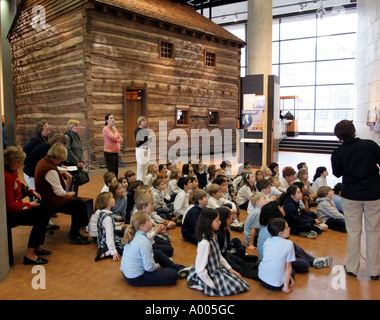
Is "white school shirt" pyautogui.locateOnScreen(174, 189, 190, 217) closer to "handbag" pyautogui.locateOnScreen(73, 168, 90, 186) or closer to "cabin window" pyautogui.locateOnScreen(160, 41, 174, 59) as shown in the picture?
"handbag" pyautogui.locateOnScreen(73, 168, 90, 186)

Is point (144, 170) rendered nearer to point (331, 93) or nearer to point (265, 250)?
point (265, 250)

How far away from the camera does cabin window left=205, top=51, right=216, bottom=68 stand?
19812 mm

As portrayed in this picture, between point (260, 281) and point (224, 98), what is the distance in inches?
682

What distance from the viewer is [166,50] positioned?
689 inches

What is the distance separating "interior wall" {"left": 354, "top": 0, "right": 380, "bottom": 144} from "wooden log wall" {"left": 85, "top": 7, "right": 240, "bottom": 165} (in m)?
7.65

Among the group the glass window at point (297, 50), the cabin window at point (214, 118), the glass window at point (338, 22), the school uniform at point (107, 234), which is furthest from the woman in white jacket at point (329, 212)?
the glass window at point (297, 50)

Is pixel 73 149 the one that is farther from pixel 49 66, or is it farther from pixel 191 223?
pixel 49 66

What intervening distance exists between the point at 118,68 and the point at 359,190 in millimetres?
12275

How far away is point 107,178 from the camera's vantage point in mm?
6891

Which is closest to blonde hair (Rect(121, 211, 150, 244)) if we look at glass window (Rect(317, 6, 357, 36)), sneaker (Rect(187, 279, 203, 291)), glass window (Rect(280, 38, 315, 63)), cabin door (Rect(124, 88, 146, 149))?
sneaker (Rect(187, 279, 203, 291))

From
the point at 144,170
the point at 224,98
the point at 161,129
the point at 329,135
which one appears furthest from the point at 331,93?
the point at 144,170

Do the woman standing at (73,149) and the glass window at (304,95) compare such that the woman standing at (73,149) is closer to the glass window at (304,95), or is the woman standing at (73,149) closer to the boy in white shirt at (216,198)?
the boy in white shirt at (216,198)

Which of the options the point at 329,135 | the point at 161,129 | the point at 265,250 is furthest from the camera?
the point at 329,135

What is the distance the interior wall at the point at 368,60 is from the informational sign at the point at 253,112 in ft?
12.2
